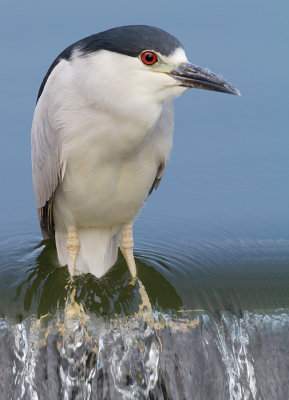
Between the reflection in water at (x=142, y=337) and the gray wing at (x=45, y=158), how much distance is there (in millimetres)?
458

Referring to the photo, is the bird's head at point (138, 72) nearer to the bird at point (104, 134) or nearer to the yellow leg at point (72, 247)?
the bird at point (104, 134)

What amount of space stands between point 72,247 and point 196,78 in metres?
1.22

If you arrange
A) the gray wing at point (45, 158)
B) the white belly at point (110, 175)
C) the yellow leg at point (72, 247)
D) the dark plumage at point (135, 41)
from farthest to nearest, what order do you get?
1. the yellow leg at point (72, 247)
2. the gray wing at point (45, 158)
3. the white belly at point (110, 175)
4. the dark plumage at point (135, 41)

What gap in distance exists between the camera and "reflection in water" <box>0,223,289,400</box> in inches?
130

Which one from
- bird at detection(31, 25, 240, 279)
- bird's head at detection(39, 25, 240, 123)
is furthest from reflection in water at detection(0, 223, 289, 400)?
bird's head at detection(39, 25, 240, 123)

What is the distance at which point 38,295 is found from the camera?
3510 mm

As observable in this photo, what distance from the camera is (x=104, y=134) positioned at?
3.09 meters

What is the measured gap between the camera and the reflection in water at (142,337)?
330cm

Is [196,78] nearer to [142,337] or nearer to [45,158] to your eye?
[45,158]

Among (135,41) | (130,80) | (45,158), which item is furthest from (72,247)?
(135,41)

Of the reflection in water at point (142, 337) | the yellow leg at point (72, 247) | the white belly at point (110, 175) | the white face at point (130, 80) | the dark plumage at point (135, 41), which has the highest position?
the dark plumage at point (135, 41)

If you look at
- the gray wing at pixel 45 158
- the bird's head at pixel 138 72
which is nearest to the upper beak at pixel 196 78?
the bird's head at pixel 138 72

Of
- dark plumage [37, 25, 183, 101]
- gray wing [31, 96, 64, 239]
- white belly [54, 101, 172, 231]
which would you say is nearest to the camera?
dark plumage [37, 25, 183, 101]

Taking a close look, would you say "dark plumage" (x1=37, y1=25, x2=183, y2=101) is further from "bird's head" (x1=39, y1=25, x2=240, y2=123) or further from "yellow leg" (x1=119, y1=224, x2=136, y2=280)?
"yellow leg" (x1=119, y1=224, x2=136, y2=280)
